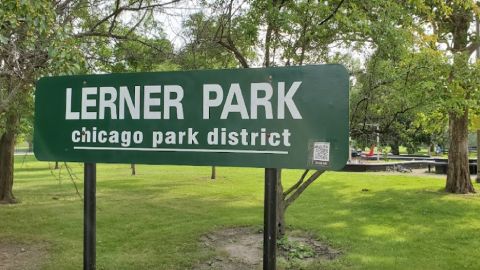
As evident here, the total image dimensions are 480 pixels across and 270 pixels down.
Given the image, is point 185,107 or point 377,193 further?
point 377,193

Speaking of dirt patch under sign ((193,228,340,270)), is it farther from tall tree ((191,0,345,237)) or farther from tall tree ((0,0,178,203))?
tall tree ((0,0,178,203))

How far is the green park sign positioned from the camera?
79.7 inches

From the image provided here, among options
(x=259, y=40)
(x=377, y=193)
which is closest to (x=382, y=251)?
(x=259, y=40)

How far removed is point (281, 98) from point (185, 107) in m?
0.50

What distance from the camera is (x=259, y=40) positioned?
7.27 m

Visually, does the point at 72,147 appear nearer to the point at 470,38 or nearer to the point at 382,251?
the point at 382,251

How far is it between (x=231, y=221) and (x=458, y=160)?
29.7 ft

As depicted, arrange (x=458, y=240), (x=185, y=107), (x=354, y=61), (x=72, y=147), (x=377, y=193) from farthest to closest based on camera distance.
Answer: (x=377, y=193), (x=458, y=240), (x=354, y=61), (x=72, y=147), (x=185, y=107)

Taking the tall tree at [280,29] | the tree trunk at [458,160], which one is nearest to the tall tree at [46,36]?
the tall tree at [280,29]

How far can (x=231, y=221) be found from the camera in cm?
987

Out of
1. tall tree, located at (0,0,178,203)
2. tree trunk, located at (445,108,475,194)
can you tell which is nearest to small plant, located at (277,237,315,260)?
tall tree, located at (0,0,178,203)

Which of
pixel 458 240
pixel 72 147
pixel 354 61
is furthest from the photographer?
pixel 458 240

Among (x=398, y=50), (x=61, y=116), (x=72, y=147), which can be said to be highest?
(x=398, y=50)

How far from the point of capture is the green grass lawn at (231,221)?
7020mm
